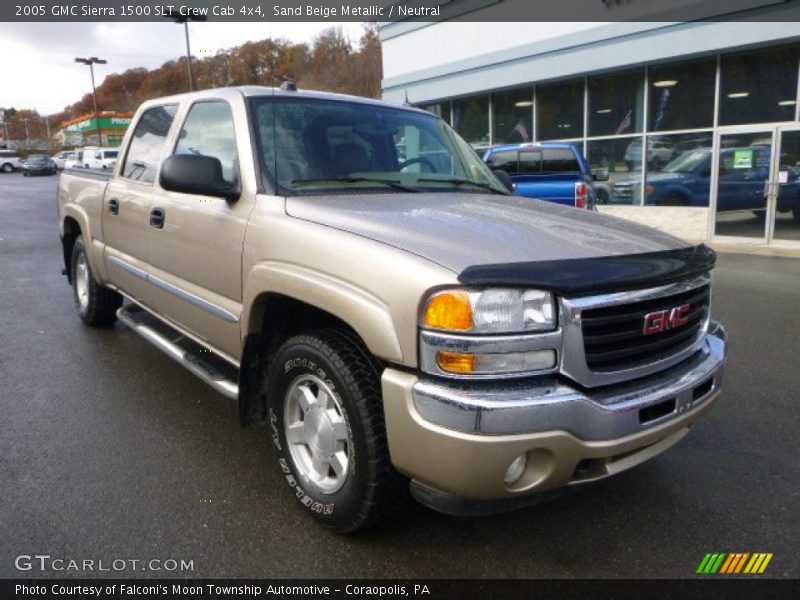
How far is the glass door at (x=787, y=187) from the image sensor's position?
37.3ft

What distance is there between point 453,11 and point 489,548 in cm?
1767

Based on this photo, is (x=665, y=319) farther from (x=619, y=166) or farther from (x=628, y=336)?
(x=619, y=166)

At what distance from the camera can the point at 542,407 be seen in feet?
6.89

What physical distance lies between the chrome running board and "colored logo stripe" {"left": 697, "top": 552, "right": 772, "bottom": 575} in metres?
2.20

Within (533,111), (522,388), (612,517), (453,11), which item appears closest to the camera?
(522,388)

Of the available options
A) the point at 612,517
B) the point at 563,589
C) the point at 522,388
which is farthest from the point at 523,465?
the point at 612,517

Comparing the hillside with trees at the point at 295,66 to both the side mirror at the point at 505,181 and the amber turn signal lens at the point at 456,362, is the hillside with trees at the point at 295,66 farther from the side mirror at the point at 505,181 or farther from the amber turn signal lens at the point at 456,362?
the amber turn signal lens at the point at 456,362

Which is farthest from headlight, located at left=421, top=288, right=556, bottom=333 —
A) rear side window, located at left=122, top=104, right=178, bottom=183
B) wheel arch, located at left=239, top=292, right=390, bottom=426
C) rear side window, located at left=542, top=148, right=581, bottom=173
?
rear side window, located at left=542, top=148, right=581, bottom=173

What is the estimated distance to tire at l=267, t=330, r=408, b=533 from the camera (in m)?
2.39

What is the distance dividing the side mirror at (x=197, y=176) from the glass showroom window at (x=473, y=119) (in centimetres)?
1559

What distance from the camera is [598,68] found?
1429 centimetres

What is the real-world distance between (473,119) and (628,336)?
17047mm

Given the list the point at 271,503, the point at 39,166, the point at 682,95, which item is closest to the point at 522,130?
the point at 682,95

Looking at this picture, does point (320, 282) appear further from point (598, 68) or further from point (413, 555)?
point (598, 68)
